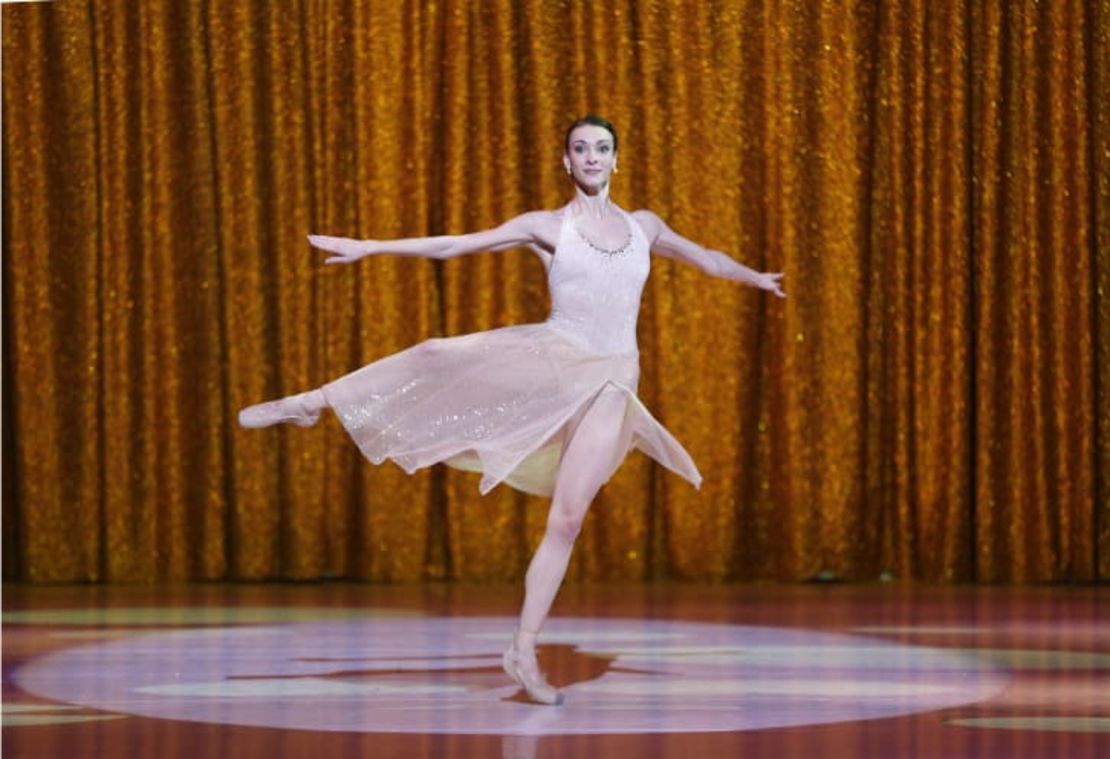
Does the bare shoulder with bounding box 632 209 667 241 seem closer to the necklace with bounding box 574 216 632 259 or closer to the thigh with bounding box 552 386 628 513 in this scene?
the necklace with bounding box 574 216 632 259

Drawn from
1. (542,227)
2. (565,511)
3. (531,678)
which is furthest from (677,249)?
(531,678)

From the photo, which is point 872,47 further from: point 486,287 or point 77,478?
point 77,478

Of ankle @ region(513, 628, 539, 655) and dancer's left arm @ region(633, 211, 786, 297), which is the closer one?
ankle @ region(513, 628, 539, 655)

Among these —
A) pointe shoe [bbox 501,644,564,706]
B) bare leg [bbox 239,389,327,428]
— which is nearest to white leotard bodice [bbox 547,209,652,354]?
bare leg [bbox 239,389,327,428]

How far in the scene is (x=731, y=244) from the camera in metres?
7.28

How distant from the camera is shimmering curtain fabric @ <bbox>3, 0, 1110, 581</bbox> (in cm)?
723

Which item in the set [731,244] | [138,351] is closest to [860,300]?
[731,244]

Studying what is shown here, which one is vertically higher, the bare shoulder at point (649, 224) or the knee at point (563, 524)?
the bare shoulder at point (649, 224)

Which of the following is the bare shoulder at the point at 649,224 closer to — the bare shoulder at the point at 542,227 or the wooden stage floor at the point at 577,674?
the bare shoulder at the point at 542,227

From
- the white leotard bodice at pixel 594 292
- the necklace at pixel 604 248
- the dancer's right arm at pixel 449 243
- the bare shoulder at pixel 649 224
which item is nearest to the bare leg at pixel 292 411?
the dancer's right arm at pixel 449 243

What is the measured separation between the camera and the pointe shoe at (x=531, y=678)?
13.4 ft

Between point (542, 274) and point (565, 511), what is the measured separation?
332cm

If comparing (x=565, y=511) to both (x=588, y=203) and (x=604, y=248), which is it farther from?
(x=588, y=203)

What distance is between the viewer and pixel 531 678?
409 cm
